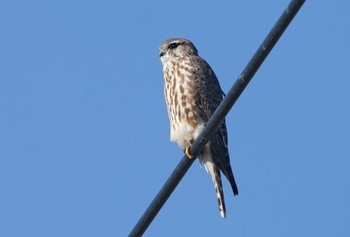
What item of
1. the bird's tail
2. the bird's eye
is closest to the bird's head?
the bird's eye

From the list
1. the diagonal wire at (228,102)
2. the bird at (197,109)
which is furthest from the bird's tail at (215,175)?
the diagonal wire at (228,102)

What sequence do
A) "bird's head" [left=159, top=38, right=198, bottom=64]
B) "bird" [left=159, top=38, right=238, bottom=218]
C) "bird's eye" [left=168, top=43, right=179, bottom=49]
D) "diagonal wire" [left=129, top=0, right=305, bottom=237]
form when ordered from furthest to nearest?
1. "bird's eye" [left=168, top=43, right=179, bottom=49]
2. "bird's head" [left=159, top=38, right=198, bottom=64]
3. "bird" [left=159, top=38, right=238, bottom=218]
4. "diagonal wire" [left=129, top=0, right=305, bottom=237]

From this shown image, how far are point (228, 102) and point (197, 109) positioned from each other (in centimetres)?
368

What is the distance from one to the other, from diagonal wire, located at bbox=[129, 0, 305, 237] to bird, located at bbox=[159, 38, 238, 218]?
2.83 metres

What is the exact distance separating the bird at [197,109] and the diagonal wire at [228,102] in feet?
9.29

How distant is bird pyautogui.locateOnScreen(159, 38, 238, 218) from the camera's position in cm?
805

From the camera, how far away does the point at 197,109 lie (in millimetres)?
8172

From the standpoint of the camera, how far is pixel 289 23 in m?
4.17

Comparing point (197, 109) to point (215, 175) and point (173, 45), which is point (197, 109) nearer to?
point (215, 175)

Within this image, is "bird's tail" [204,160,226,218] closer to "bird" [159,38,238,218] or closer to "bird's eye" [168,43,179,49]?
"bird" [159,38,238,218]

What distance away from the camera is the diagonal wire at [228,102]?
4.15 meters

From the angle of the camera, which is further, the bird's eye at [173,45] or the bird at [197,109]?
the bird's eye at [173,45]

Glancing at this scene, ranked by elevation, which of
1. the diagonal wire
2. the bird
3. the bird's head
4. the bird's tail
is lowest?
the diagonal wire

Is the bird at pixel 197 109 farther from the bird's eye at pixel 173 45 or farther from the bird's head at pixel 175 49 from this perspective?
the bird's eye at pixel 173 45
